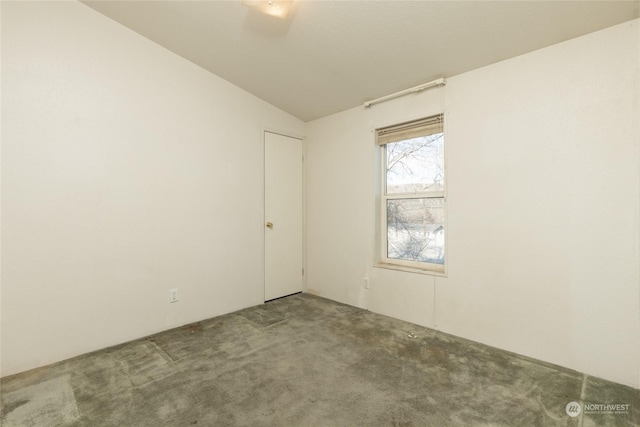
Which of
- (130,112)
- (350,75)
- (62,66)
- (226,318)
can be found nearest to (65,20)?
(62,66)

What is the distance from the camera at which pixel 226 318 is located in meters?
3.04

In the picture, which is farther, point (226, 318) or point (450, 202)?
point (226, 318)

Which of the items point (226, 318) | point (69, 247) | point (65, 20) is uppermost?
point (65, 20)

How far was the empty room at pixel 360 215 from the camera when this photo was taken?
181 cm

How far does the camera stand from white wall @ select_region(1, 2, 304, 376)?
2.06 m

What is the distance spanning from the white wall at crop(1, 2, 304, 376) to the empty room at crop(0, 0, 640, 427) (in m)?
0.02

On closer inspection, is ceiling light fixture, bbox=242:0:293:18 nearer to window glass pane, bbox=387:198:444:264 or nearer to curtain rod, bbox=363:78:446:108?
curtain rod, bbox=363:78:446:108

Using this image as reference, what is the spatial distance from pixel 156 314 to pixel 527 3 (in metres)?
3.72

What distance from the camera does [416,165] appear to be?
299 centimetres

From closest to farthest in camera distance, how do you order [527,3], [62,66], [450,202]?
[527,3] → [62,66] → [450,202]

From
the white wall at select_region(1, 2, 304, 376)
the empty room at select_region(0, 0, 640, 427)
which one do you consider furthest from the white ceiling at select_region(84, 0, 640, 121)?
the white wall at select_region(1, 2, 304, 376)

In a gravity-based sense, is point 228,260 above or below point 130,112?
below

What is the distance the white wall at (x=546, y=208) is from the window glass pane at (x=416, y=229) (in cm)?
20

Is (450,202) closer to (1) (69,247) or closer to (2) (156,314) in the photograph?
(2) (156,314)
